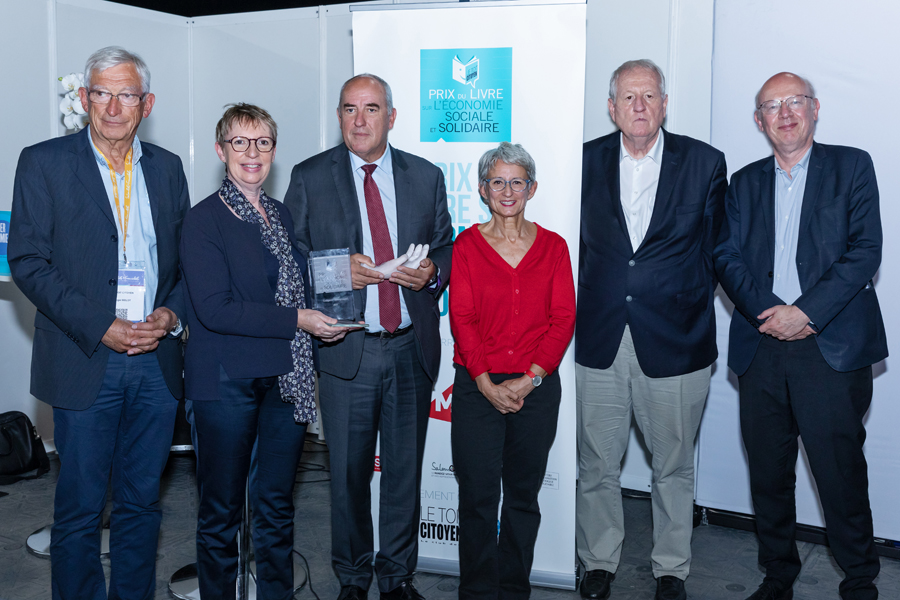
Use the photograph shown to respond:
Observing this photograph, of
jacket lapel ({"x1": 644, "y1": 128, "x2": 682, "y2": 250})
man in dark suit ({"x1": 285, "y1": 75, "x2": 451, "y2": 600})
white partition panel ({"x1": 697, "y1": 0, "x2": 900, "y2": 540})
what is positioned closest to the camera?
man in dark suit ({"x1": 285, "y1": 75, "x2": 451, "y2": 600})

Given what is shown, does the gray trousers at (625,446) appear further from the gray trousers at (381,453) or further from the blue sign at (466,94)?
the blue sign at (466,94)

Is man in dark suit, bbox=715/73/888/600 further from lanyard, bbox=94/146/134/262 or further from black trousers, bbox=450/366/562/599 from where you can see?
lanyard, bbox=94/146/134/262

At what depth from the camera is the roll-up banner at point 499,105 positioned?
3.21 meters

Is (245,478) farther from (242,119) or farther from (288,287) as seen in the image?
(242,119)

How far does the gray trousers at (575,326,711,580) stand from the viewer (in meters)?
3.17

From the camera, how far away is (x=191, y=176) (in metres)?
5.68

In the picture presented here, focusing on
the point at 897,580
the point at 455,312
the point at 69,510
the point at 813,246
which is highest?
the point at 813,246

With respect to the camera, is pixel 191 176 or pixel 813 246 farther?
pixel 191 176

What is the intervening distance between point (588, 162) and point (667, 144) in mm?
337

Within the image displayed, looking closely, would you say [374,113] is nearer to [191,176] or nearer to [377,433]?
[377,433]

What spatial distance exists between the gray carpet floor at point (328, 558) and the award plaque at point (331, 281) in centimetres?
136

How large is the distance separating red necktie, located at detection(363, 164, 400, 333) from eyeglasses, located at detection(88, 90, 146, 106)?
0.89 m

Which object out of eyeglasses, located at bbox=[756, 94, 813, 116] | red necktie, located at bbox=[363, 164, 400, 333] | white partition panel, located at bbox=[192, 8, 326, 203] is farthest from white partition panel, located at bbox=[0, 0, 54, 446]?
eyeglasses, located at bbox=[756, 94, 813, 116]

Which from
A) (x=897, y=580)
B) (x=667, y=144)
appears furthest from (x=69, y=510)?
(x=897, y=580)
